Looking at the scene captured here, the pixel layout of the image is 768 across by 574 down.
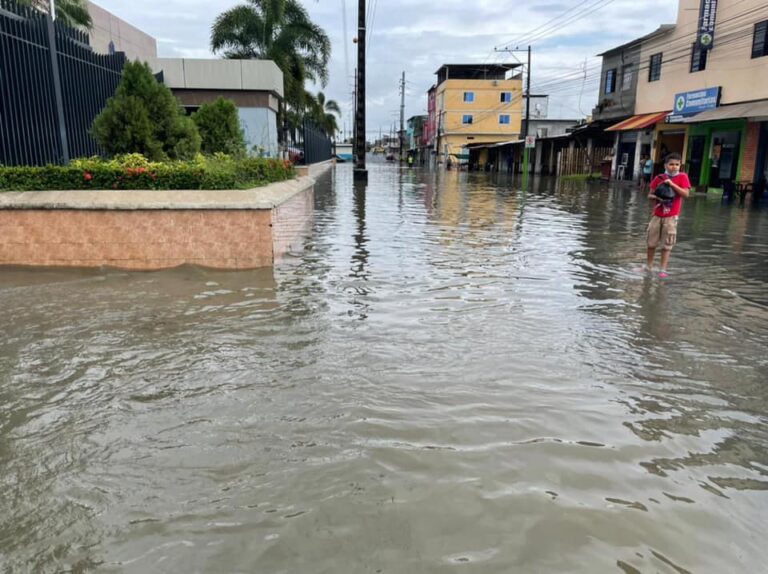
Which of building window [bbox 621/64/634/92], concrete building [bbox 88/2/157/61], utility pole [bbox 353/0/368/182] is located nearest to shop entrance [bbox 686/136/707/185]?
building window [bbox 621/64/634/92]

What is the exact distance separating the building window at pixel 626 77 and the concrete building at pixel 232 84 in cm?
2006

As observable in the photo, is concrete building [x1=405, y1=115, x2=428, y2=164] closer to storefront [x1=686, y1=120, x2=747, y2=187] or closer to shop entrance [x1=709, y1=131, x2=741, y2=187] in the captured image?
storefront [x1=686, y1=120, x2=747, y2=187]

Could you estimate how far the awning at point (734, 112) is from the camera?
20500 mm

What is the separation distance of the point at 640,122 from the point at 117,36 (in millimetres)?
25674

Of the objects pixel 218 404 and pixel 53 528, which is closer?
pixel 53 528

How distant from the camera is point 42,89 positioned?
9.70 meters

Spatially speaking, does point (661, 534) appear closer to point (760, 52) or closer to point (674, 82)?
point (760, 52)

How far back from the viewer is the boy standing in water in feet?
28.5

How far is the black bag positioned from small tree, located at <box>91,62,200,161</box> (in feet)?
26.0

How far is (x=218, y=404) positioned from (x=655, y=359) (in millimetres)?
3591

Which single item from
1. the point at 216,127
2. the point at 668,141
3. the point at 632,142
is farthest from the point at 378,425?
the point at 632,142

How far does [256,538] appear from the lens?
110 inches

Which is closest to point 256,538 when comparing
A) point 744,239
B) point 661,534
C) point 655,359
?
point 661,534

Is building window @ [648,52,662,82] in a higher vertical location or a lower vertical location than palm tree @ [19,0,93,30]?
lower
